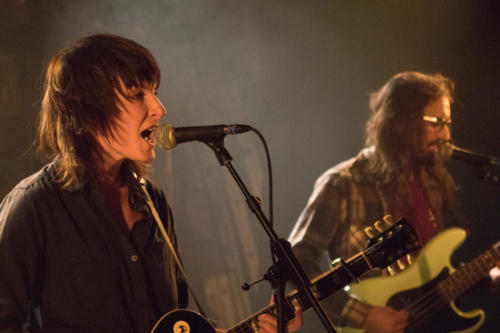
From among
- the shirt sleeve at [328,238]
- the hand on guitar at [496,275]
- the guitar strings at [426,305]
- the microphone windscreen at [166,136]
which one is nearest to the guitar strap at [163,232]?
the microphone windscreen at [166,136]

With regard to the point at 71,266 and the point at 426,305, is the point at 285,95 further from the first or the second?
the point at 71,266

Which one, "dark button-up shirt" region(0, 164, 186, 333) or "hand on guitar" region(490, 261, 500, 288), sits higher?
"dark button-up shirt" region(0, 164, 186, 333)

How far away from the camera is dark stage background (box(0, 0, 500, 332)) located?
370 cm

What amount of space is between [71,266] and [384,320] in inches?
72.0

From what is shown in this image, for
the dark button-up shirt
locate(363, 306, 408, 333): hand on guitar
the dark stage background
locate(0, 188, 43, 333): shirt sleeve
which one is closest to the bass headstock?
the dark button-up shirt

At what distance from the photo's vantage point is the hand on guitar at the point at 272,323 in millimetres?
1874

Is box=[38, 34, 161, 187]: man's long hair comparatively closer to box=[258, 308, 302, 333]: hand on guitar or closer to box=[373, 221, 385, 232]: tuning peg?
box=[258, 308, 302, 333]: hand on guitar

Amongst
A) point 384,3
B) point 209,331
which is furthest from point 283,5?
point 209,331

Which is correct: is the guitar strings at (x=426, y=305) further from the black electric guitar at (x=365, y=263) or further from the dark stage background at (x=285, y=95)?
the black electric guitar at (x=365, y=263)

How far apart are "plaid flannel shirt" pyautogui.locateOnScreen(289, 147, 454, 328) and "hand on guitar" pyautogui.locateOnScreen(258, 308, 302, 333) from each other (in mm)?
965

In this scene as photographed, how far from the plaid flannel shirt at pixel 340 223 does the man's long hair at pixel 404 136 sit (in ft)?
0.52

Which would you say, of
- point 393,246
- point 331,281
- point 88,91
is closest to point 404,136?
point 393,246

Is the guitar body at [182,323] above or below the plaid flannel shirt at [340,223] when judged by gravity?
above

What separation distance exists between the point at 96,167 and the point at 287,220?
230 centimetres
